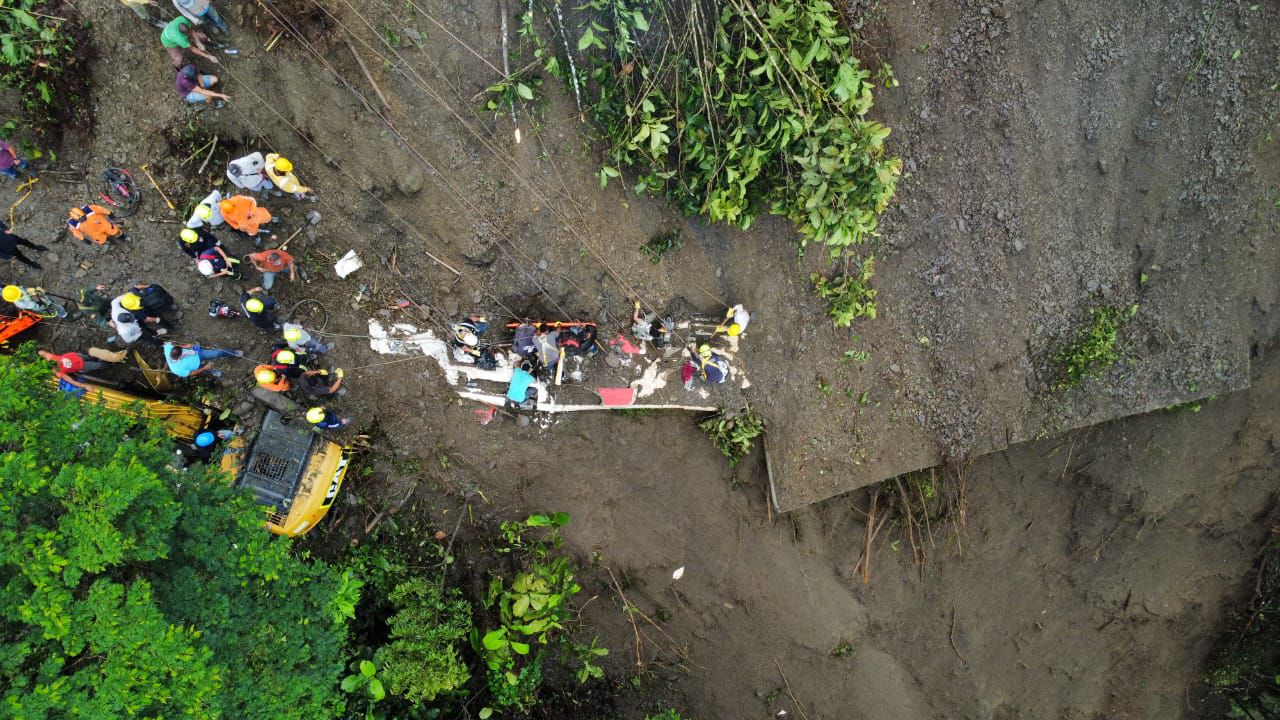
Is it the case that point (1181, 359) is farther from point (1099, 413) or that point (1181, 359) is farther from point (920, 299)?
point (920, 299)

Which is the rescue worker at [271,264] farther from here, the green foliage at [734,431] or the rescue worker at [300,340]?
the green foliage at [734,431]

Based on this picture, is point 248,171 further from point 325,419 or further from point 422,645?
point 422,645

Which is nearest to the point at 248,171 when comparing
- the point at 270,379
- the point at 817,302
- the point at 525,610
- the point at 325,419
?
the point at 270,379

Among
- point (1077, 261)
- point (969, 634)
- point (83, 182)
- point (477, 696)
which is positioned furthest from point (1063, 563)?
point (83, 182)

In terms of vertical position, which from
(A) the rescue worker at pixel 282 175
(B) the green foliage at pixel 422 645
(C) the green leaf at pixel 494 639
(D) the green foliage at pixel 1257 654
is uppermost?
(D) the green foliage at pixel 1257 654

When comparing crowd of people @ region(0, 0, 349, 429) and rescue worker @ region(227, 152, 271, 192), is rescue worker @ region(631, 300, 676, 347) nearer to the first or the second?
crowd of people @ region(0, 0, 349, 429)

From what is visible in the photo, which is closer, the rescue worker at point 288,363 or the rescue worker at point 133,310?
the rescue worker at point 133,310

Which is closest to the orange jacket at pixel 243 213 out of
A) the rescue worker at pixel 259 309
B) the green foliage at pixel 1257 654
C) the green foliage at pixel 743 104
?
the rescue worker at pixel 259 309

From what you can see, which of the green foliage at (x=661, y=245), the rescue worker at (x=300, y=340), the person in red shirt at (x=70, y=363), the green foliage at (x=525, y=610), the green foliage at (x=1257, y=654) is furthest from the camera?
the green foliage at (x=1257, y=654)
